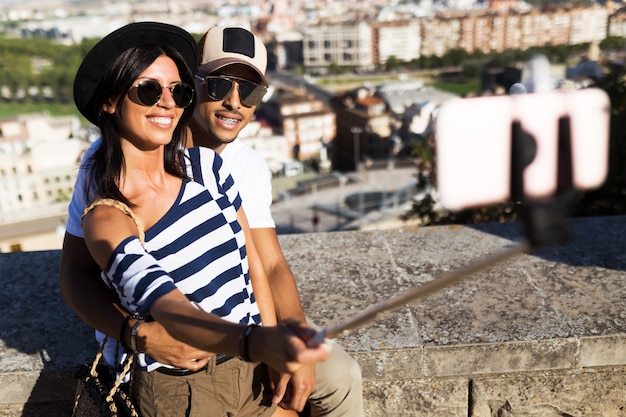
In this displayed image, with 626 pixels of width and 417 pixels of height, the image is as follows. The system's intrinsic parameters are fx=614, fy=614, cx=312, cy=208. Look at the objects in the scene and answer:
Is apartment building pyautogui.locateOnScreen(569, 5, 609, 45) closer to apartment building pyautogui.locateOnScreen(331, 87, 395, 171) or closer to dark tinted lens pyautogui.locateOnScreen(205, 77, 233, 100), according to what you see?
apartment building pyautogui.locateOnScreen(331, 87, 395, 171)

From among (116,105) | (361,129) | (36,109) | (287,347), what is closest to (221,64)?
(116,105)

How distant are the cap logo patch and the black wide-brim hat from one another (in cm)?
68

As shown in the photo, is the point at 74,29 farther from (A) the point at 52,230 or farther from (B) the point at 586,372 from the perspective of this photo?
(B) the point at 586,372

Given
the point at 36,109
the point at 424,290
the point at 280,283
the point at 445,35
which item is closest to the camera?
the point at 424,290

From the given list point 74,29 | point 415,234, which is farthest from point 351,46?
point 415,234

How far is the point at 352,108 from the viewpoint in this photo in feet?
176

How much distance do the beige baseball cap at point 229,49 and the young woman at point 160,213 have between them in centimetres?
56

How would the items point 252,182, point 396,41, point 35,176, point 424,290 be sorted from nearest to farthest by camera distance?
point 424,290 → point 252,182 → point 35,176 → point 396,41

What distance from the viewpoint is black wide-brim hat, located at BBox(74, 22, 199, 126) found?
60.9 inches

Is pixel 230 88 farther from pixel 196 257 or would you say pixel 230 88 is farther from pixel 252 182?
pixel 196 257

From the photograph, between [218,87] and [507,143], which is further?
[218,87]

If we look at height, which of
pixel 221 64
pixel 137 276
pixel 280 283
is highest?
pixel 221 64

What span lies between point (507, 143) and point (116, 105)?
3.61ft

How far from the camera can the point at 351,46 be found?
9244cm
